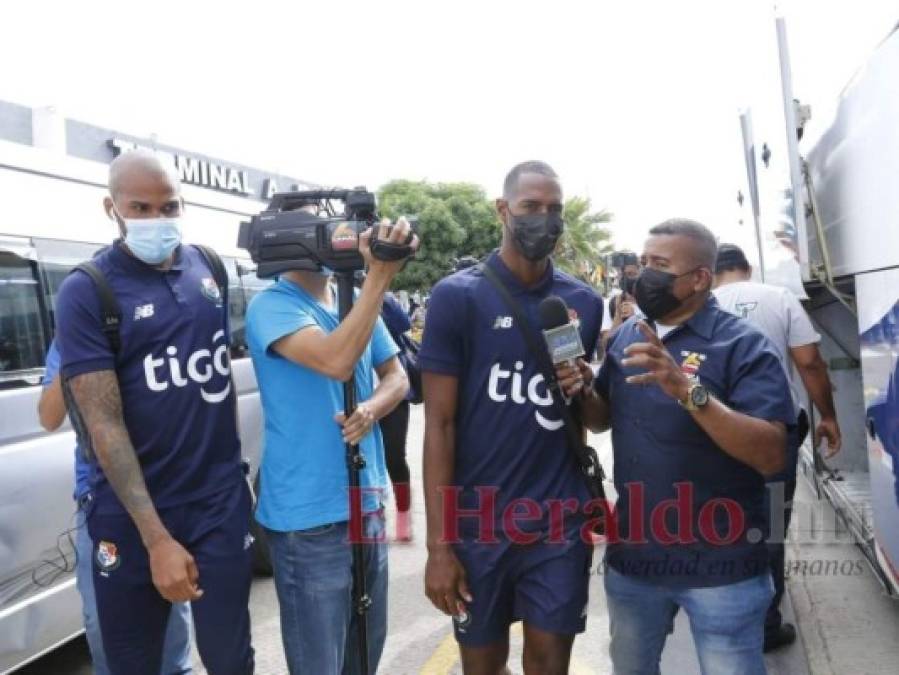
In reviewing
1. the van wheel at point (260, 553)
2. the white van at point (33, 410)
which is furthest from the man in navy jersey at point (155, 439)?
the van wheel at point (260, 553)

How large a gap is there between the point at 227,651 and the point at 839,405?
432cm

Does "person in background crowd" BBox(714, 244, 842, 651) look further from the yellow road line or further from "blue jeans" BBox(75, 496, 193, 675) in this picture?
"blue jeans" BBox(75, 496, 193, 675)

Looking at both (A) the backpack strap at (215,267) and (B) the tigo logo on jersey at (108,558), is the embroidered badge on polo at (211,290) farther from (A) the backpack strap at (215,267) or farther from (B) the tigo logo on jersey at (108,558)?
(B) the tigo logo on jersey at (108,558)

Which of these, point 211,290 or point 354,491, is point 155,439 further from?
point 354,491

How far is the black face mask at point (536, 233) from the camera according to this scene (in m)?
2.44

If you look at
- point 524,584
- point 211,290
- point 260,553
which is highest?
point 211,290

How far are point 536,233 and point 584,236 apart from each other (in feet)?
119

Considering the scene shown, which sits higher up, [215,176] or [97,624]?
[215,176]

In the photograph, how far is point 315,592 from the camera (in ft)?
7.92

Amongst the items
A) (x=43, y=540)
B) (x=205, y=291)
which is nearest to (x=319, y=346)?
(x=205, y=291)

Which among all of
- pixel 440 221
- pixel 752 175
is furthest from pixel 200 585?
pixel 440 221

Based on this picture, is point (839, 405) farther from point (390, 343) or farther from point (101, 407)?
point (101, 407)

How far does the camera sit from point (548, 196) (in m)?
2.47

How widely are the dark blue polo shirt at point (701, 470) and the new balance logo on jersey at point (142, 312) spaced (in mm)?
1450
